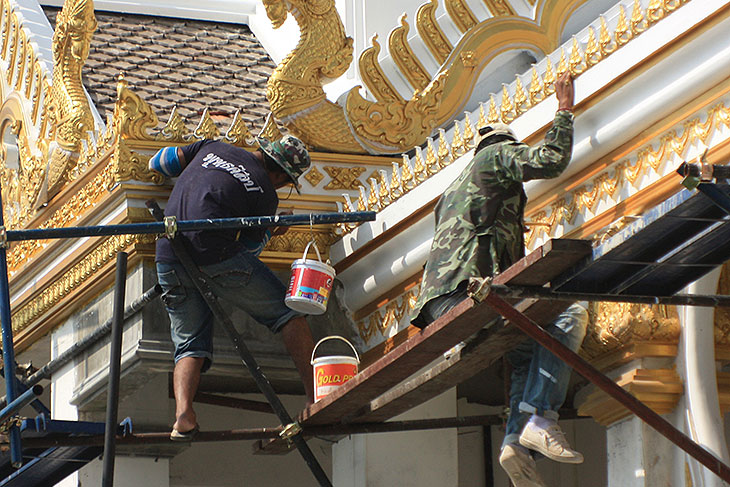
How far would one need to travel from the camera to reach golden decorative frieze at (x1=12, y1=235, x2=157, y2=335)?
428 inches

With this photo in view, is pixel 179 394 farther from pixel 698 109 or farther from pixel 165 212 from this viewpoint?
pixel 698 109

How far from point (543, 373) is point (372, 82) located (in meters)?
3.42

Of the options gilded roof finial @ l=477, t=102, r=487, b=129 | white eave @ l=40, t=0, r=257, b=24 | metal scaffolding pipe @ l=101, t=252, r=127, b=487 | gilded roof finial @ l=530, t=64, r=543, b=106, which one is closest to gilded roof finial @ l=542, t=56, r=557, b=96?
gilded roof finial @ l=530, t=64, r=543, b=106

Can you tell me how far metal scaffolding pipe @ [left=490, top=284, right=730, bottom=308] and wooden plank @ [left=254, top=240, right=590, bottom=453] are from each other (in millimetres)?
56

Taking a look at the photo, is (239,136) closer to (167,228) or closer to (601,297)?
(167,228)

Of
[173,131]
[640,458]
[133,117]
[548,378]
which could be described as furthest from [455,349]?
[133,117]

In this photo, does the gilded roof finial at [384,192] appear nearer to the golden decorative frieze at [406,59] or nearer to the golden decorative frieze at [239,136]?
the golden decorative frieze at [239,136]

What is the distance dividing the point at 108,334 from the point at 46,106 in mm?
2415

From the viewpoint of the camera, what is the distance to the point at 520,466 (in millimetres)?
8656

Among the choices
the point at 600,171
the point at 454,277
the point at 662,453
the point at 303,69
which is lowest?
the point at 662,453

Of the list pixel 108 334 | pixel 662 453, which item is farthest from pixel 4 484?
pixel 662 453

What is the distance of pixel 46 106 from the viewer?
A: 1278 centimetres

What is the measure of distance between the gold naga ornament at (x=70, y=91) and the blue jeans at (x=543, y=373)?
3.83 meters

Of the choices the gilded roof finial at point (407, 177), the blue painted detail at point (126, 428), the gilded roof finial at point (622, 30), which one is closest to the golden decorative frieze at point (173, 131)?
the gilded roof finial at point (407, 177)
